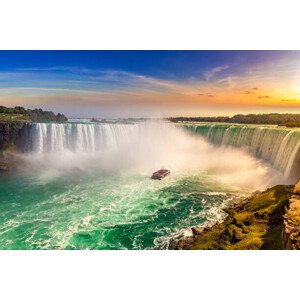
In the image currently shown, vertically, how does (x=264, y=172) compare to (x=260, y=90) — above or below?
below

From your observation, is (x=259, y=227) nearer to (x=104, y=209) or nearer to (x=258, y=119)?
(x=258, y=119)

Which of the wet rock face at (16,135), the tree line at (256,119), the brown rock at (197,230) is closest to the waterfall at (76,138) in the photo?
the wet rock face at (16,135)

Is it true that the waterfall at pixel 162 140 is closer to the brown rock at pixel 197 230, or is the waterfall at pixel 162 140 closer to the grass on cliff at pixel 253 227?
the grass on cliff at pixel 253 227

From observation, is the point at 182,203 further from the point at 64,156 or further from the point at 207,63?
the point at 64,156

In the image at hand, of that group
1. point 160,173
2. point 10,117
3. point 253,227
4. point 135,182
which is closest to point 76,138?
point 135,182

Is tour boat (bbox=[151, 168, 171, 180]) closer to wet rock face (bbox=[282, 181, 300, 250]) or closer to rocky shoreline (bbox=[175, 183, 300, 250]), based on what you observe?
rocky shoreline (bbox=[175, 183, 300, 250])

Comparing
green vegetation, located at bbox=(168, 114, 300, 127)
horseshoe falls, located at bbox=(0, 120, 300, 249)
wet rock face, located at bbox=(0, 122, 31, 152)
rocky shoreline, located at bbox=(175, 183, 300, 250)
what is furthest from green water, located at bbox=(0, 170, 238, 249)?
green vegetation, located at bbox=(168, 114, 300, 127)

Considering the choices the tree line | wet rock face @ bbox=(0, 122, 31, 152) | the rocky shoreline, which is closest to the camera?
the rocky shoreline
